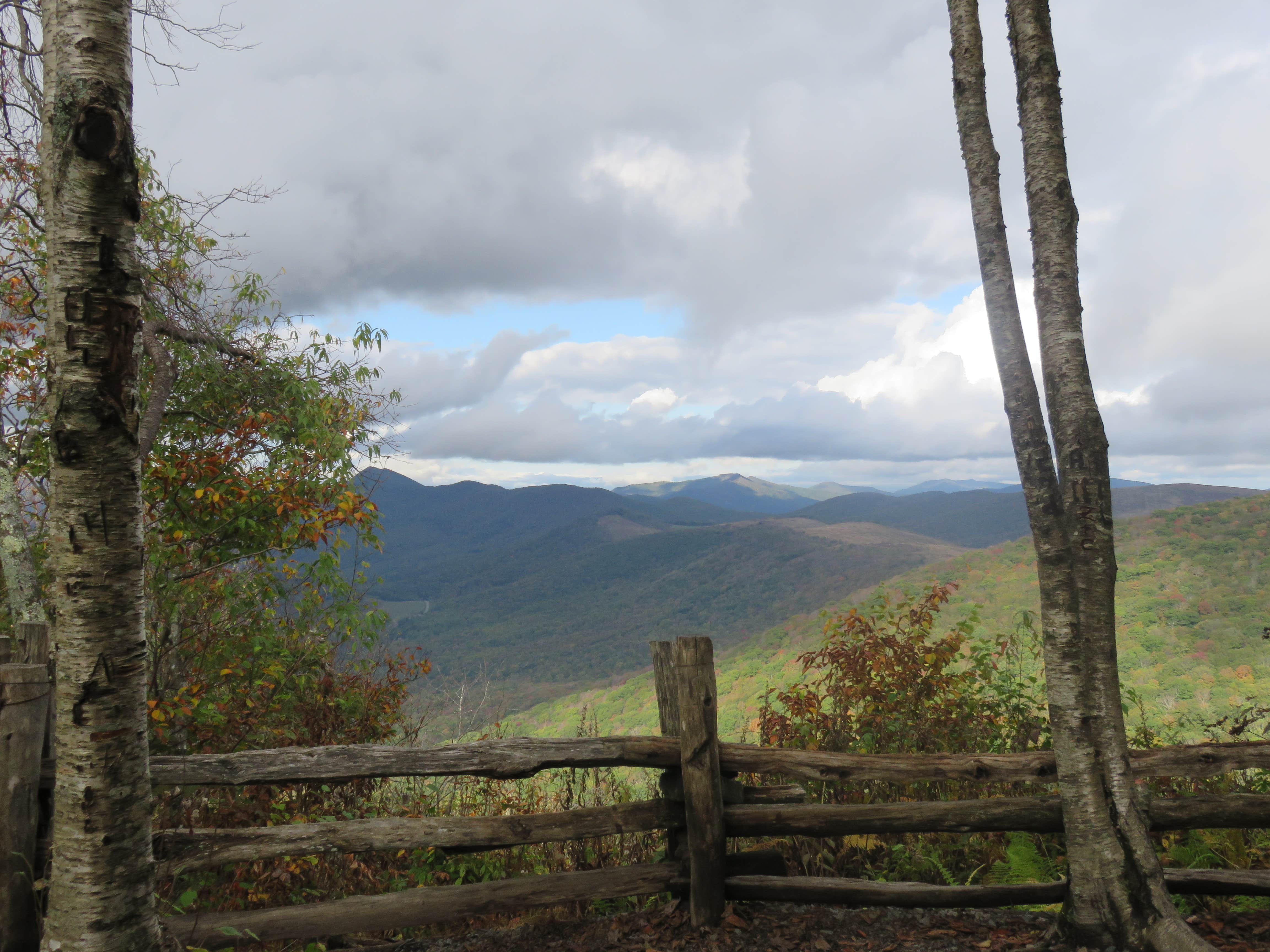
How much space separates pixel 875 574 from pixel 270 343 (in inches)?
2563

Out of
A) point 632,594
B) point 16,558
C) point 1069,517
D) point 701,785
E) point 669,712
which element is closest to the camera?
point 1069,517

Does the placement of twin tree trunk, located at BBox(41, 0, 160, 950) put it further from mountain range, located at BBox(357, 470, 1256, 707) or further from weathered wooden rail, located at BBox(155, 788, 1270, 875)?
mountain range, located at BBox(357, 470, 1256, 707)

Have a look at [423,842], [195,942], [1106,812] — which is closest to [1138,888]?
[1106,812]

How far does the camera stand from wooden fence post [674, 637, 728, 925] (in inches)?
151

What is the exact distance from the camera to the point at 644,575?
10269 cm

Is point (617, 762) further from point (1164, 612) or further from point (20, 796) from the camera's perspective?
point (1164, 612)

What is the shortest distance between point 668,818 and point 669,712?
24.7 inches

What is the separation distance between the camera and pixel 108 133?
2139 millimetres

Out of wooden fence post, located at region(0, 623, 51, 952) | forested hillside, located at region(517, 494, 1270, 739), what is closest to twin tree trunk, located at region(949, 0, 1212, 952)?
forested hillside, located at region(517, 494, 1270, 739)

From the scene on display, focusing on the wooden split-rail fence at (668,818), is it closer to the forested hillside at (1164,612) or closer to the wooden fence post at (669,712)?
the wooden fence post at (669,712)

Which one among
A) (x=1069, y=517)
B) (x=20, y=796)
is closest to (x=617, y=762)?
(x=1069, y=517)

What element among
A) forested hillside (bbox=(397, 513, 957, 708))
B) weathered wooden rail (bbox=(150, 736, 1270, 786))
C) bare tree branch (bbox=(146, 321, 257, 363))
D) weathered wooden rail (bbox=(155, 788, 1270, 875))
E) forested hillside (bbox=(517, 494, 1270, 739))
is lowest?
forested hillside (bbox=(397, 513, 957, 708))

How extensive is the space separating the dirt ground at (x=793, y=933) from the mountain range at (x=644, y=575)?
2957 centimetres

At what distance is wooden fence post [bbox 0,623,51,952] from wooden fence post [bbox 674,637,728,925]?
3.01 meters
